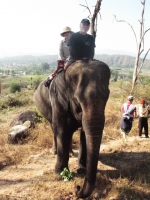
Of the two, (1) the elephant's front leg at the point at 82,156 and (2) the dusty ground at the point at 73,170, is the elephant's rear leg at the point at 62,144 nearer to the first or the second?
(2) the dusty ground at the point at 73,170

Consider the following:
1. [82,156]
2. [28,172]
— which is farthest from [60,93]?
[28,172]

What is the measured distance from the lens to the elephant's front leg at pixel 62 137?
485 centimetres

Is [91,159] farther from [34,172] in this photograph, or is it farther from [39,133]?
[39,133]

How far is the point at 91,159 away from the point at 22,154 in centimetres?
377

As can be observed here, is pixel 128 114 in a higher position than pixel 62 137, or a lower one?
lower

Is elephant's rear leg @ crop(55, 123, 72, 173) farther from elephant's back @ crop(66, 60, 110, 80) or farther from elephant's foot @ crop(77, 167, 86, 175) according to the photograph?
elephant's back @ crop(66, 60, 110, 80)

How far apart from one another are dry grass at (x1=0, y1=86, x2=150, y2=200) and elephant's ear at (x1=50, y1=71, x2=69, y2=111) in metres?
1.63

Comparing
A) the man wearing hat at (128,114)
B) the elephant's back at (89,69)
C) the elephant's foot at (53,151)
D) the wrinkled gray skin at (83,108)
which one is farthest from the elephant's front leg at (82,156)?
the man wearing hat at (128,114)

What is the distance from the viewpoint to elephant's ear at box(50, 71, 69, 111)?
461cm

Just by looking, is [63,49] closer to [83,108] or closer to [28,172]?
[83,108]

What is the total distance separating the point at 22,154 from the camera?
702 centimetres

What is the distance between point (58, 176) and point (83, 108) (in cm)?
207

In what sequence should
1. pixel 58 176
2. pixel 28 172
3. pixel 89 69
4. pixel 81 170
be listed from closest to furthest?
pixel 89 69, pixel 58 176, pixel 81 170, pixel 28 172

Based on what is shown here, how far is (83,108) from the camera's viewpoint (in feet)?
13.0
